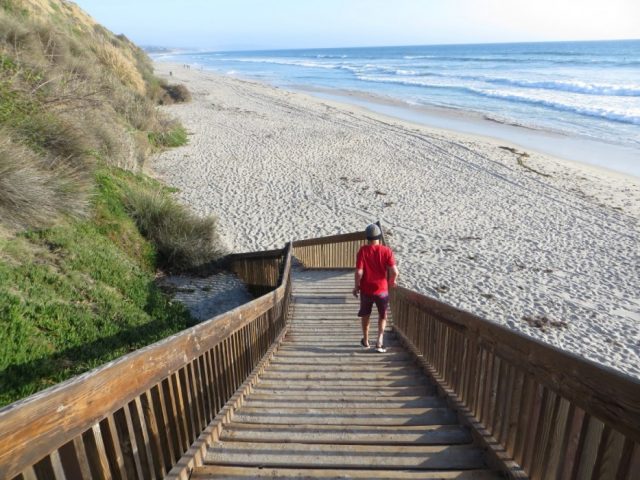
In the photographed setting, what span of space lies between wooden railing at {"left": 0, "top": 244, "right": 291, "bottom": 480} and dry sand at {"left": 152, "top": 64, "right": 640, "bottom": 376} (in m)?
7.73

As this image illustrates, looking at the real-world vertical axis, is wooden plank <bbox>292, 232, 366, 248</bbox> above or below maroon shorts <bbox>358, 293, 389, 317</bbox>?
below

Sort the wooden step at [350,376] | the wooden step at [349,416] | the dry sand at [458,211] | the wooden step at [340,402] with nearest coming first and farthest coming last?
the wooden step at [349,416] → the wooden step at [340,402] → the wooden step at [350,376] → the dry sand at [458,211]

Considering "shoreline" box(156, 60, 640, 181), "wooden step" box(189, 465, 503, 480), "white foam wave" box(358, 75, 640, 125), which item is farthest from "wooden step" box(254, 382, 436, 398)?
"white foam wave" box(358, 75, 640, 125)

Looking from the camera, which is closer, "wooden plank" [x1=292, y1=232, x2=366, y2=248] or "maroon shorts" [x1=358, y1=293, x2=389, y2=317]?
"maroon shorts" [x1=358, y1=293, x2=389, y2=317]

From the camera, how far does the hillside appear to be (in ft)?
17.0

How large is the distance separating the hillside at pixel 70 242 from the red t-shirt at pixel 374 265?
3.40 m

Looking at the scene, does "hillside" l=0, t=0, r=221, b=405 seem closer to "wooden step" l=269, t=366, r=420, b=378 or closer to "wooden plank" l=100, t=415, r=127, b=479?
"wooden step" l=269, t=366, r=420, b=378

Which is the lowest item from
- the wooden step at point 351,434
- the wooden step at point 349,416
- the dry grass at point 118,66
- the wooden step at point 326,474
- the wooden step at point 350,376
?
the wooden step at point 350,376

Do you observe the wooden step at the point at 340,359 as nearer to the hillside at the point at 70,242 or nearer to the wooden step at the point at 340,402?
the wooden step at the point at 340,402

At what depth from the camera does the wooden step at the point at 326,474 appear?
8.20 feet

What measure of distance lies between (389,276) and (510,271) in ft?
24.0

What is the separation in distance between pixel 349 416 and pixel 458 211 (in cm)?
1367

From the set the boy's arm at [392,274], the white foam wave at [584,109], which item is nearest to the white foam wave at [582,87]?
the white foam wave at [584,109]

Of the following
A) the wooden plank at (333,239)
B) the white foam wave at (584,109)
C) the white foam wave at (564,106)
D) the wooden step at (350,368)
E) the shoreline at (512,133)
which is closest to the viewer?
the wooden step at (350,368)
